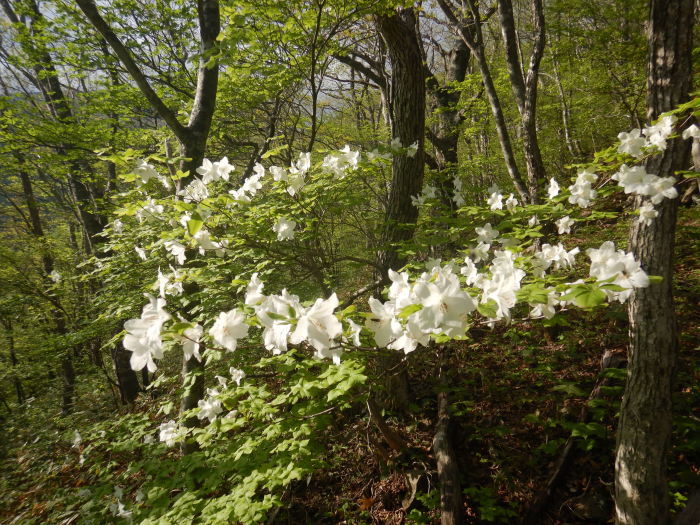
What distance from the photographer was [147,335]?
1124mm

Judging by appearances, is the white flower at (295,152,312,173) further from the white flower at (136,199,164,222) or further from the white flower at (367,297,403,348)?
the white flower at (367,297,403,348)

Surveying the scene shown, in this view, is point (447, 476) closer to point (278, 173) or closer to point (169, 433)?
point (169, 433)

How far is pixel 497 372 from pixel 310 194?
9.08 feet

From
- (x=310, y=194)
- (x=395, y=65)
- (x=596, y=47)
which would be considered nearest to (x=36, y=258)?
(x=310, y=194)

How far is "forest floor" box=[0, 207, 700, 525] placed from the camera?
2373mm

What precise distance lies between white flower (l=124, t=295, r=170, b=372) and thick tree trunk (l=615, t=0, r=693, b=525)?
252 centimetres

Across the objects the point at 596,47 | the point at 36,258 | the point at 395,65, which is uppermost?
the point at 596,47

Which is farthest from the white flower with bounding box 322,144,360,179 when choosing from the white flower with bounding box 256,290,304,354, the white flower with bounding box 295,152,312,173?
the white flower with bounding box 256,290,304,354

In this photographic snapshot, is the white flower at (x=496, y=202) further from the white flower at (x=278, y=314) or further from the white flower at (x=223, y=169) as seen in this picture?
the white flower at (x=223, y=169)

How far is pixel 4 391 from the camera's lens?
31.1ft

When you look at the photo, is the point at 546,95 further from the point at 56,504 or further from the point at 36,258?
the point at 36,258

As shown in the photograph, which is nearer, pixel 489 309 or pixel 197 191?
pixel 489 309

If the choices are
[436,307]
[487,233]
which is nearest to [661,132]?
[487,233]

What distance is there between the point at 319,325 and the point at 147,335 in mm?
605
